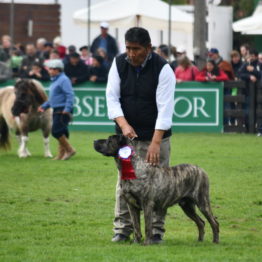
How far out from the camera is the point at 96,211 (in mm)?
12539

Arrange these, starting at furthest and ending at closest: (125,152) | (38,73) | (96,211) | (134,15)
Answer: (134,15) < (38,73) < (96,211) < (125,152)

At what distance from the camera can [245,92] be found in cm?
2573

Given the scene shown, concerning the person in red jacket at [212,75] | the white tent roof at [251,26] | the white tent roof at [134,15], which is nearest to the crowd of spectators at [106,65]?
the person in red jacket at [212,75]

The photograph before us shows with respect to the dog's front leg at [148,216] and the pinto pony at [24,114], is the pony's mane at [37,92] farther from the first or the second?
the dog's front leg at [148,216]

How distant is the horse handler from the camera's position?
62.8 ft

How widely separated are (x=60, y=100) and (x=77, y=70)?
6.85 metres

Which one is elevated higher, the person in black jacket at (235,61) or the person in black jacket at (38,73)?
the person in black jacket at (235,61)

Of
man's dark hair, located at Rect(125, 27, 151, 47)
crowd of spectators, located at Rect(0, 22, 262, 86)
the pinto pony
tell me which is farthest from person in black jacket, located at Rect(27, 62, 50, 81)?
man's dark hair, located at Rect(125, 27, 151, 47)

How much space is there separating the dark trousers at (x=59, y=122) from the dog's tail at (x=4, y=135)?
183 centimetres

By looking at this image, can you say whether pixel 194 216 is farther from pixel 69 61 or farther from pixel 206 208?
pixel 69 61

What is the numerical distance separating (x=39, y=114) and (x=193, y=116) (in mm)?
6620

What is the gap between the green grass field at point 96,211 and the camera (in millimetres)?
9375

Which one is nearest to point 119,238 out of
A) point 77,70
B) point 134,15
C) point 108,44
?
point 77,70

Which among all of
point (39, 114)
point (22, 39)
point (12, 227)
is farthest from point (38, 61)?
point (12, 227)
